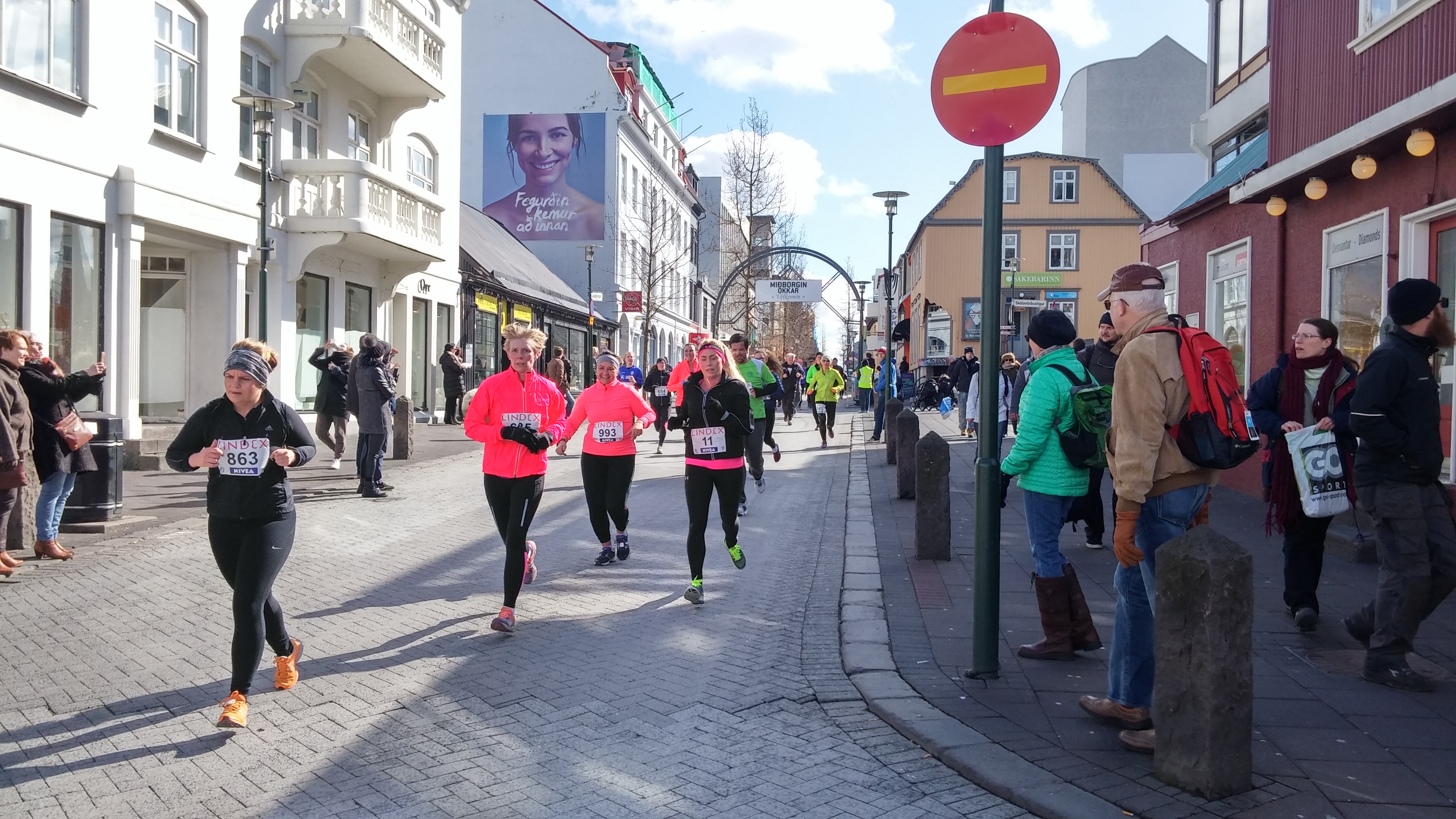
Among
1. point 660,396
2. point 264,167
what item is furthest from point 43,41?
point 660,396

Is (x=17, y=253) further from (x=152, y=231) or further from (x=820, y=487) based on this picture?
(x=820, y=487)

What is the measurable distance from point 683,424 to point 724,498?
0.57 meters

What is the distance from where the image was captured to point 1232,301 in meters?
13.8

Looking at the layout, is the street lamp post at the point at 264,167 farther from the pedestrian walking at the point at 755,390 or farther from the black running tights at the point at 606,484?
the black running tights at the point at 606,484

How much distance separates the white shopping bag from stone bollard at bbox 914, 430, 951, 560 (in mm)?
2953

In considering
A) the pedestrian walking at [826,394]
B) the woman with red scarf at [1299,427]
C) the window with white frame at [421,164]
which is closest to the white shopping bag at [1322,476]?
the woman with red scarf at [1299,427]

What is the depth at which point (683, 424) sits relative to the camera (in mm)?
7652

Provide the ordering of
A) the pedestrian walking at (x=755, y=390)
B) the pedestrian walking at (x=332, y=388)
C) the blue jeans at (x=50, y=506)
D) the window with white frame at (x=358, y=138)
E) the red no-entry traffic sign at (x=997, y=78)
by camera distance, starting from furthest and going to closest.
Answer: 1. the window with white frame at (x=358, y=138)
2. the pedestrian walking at (x=332, y=388)
3. the pedestrian walking at (x=755, y=390)
4. the blue jeans at (x=50, y=506)
5. the red no-entry traffic sign at (x=997, y=78)

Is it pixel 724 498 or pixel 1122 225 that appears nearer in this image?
pixel 724 498

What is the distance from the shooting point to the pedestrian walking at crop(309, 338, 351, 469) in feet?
45.9

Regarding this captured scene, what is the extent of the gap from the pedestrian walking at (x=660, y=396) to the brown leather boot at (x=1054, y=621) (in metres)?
13.3

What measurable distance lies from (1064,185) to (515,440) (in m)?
48.4

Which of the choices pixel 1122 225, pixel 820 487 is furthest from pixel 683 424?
pixel 1122 225

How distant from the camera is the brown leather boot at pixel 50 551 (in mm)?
8297
